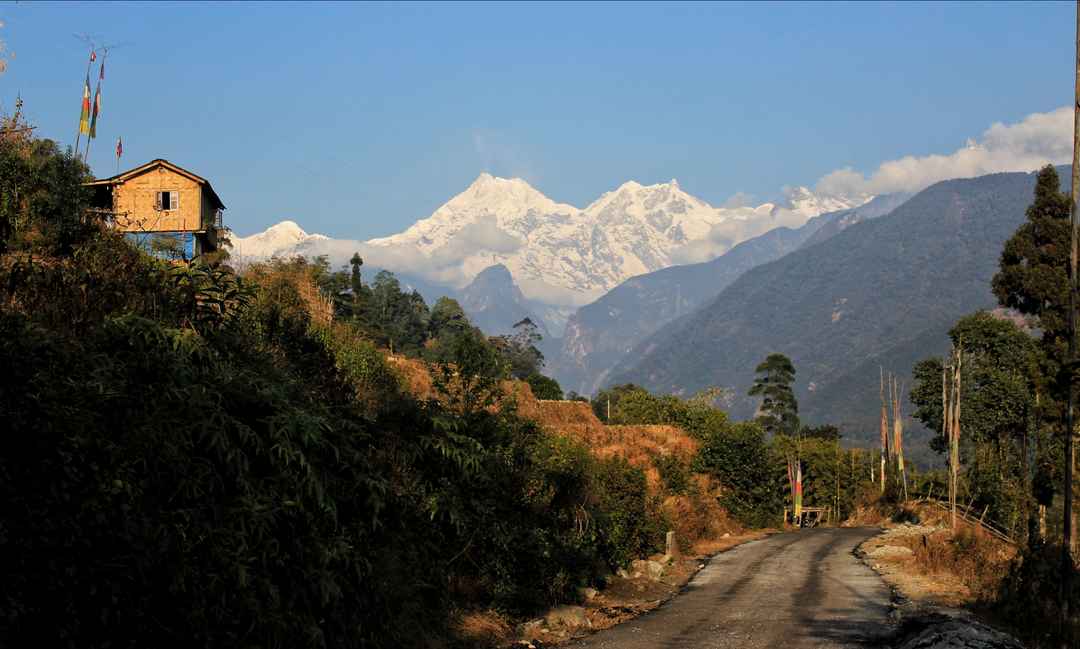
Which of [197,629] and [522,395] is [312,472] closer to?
[197,629]

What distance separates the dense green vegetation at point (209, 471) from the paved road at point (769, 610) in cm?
282

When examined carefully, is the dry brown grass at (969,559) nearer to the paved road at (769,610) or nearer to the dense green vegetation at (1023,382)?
the paved road at (769,610)

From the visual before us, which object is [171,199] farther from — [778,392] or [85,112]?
[778,392]

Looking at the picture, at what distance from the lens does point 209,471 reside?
33.0 ft

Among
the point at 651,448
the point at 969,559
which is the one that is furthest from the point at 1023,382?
the point at 969,559

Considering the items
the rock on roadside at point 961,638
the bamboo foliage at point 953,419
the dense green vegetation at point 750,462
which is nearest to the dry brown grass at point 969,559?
the bamboo foliage at point 953,419

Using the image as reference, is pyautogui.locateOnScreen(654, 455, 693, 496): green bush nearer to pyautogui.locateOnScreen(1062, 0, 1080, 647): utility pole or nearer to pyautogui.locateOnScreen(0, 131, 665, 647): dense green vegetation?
pyautogui.locateOnScreen(0, 131, 665, 647): dense green vegetation

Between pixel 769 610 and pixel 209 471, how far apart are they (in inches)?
570

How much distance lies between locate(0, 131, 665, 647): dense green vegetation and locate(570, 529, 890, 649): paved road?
2.82m

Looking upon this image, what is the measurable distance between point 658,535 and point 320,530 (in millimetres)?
21810

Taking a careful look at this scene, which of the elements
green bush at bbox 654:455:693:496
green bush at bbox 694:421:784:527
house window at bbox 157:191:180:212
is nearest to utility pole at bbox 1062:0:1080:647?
green bush at bbox 654:455:693:496

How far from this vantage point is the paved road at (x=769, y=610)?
1748cm

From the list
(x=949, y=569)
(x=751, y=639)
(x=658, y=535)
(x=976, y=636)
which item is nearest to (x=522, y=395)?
(x=658, y=535)

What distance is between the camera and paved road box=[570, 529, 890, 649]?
57.4 feet
